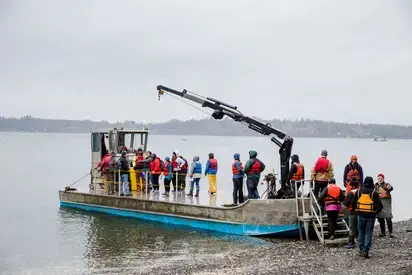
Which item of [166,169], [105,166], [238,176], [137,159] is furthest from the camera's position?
[105,166]

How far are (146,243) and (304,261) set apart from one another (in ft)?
19.3

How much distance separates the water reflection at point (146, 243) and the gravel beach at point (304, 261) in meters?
0.73

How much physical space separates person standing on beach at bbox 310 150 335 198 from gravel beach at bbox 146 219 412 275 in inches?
65.7

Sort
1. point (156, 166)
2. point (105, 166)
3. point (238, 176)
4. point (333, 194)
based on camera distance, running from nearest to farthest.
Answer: point (333, 194)
point (238, 176)
point (156, 166)
point (105, 166)

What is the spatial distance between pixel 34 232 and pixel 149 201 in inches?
185

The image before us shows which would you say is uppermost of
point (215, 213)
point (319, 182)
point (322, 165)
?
point (322, 165)

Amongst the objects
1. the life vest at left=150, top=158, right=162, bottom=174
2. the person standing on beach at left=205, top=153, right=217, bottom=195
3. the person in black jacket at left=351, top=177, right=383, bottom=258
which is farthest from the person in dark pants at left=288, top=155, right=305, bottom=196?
the life vest at left=150, top=158, right=162, bottom=174

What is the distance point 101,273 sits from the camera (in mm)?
12977

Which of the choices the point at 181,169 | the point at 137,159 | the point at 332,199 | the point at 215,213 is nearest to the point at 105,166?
the point at 137,159

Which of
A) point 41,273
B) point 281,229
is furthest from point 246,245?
point 41,273

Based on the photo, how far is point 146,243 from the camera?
53.3 feet

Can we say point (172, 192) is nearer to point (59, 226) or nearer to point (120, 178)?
point (120, 178)

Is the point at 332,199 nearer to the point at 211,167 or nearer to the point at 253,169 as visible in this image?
the point at 253,169

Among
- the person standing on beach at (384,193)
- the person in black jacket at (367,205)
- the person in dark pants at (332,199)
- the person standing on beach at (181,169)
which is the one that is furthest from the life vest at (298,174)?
the person standing on beach at (181,169)
